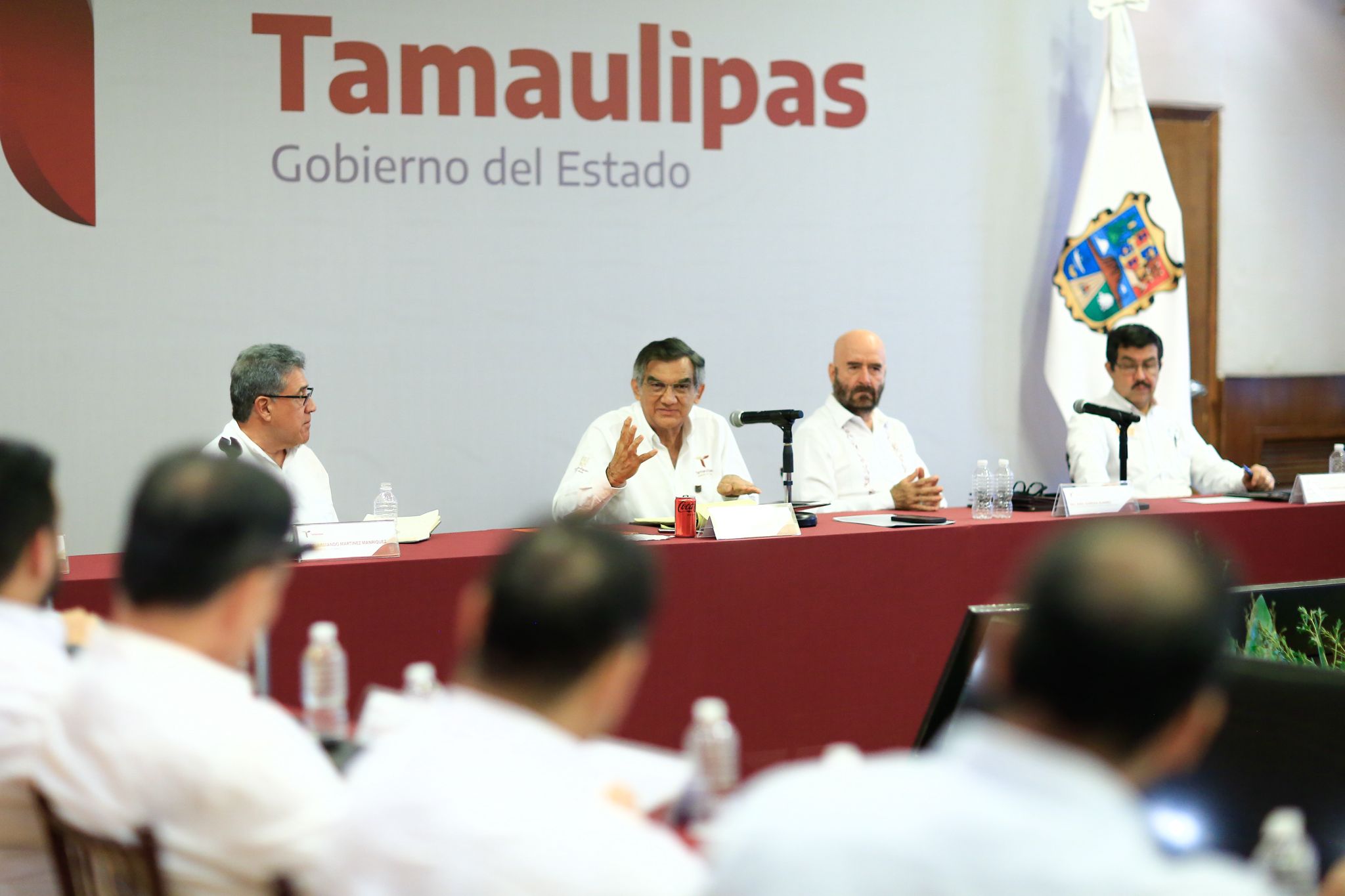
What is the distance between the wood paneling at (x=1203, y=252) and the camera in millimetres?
5895

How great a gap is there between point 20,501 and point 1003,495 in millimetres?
2920

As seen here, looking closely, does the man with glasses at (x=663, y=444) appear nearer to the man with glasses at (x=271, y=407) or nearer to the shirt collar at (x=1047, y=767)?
the man with glasses at (x=271, y=407)

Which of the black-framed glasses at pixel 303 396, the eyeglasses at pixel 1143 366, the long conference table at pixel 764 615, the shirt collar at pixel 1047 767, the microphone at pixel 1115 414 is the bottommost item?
the long conference table at pixel 764 615

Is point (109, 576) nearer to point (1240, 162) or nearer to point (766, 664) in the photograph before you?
point (766, 664)

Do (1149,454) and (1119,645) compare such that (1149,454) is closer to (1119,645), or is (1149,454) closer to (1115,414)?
(1115,414)

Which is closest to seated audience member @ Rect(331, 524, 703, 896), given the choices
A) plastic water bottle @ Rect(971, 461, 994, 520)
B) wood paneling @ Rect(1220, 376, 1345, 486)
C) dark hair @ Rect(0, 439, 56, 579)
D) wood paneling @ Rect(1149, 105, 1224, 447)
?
dark hair @ Rect(0, 439, 56, 579)

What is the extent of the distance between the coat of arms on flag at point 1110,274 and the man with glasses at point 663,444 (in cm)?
206

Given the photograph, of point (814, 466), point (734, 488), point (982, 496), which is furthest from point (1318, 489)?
point (734, 488)

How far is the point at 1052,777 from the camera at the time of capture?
830 mm

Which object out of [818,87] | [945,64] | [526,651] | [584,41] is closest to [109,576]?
[526,651]

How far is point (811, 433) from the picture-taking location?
14.9ft

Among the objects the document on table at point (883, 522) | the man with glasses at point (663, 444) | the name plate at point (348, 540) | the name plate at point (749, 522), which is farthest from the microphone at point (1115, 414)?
the name plate at point (348, 540)

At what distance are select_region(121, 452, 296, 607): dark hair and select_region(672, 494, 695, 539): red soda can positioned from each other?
6.82ft

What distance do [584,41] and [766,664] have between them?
289 centimetres
